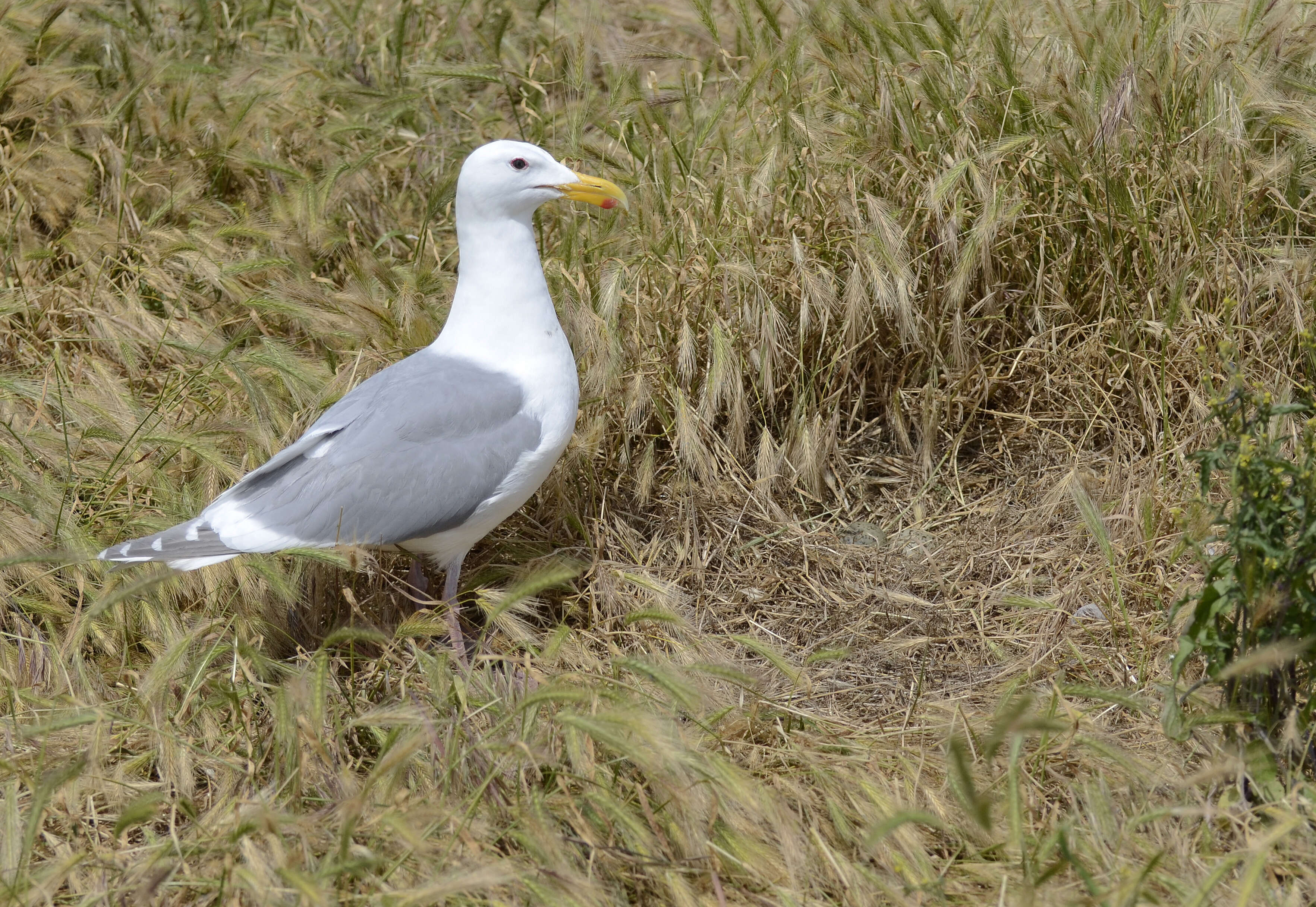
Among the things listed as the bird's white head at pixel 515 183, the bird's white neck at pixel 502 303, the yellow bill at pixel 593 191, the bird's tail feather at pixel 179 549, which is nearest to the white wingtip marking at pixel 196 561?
the bird's tail feather at pixel 179 549

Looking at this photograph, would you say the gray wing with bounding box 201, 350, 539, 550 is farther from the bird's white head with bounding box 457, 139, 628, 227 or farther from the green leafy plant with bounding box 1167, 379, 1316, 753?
the green leafy plant with bounding box 1167, 379, 1316, 753

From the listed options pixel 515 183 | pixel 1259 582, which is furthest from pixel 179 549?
pixel 1259 582

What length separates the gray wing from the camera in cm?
338

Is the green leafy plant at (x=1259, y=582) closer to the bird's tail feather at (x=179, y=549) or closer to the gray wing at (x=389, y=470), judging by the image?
the gray wing at (x=389, y=470)

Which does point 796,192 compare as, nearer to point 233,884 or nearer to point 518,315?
point 518,315

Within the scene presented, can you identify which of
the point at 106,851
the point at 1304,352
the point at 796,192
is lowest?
the point at 106,851

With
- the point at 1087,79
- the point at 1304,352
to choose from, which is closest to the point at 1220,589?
the point at 1304,352

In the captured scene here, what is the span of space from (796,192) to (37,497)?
259 cm

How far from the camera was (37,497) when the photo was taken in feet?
11.9

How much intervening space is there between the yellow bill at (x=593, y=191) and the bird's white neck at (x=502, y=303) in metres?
0.17

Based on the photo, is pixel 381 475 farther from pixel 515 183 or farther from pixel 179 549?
pixel 515 183

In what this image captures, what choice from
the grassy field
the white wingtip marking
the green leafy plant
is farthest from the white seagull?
the green leafy plant

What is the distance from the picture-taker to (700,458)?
156 inches

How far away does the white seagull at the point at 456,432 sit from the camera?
11.1ft
